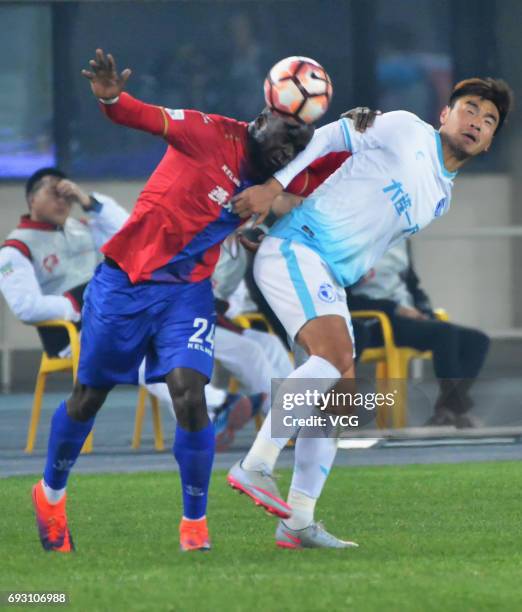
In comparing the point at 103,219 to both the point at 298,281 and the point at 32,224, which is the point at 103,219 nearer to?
the point at 32,224

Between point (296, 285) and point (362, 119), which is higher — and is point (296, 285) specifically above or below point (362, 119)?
below

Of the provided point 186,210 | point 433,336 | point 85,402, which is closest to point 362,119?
point 186,210

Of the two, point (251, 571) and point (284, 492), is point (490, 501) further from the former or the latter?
point (251, 571)

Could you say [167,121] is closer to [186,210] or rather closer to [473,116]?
[186,210]

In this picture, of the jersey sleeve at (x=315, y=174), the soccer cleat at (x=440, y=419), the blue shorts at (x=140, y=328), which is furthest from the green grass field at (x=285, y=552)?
the soccer cleat at (x=440, y=419)

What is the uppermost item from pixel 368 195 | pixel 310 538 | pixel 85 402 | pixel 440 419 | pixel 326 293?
pixel 368 195

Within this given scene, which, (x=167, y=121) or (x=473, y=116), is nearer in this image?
(x=167, y=121)

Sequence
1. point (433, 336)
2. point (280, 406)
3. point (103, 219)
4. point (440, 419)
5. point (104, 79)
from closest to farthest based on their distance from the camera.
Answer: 1. point (104, 79)
2. point (280, 406)
3. point (103, 219)
4. point (440, 419)
5. point (433, 336)

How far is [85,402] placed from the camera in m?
6.96

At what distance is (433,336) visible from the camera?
1209 cm

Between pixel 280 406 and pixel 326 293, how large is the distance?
48 centimetres

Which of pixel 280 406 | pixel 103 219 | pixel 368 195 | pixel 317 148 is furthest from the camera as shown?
pixel 103 219

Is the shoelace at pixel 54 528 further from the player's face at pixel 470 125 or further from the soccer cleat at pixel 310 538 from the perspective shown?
the player's face at pixel 470 125

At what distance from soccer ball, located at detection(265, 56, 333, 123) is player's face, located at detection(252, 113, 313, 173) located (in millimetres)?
37
